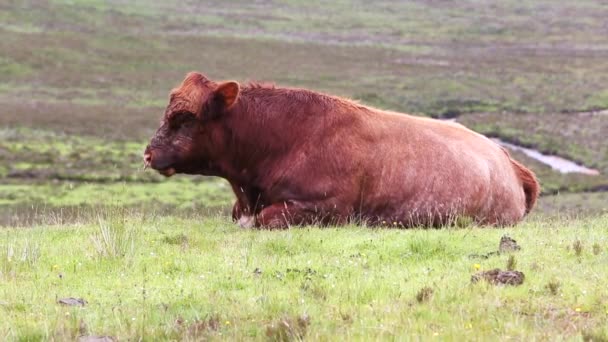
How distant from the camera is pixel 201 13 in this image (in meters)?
109

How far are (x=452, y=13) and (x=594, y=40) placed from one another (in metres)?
28.4

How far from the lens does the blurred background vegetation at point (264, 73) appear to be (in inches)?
1348

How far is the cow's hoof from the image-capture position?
11.0 metres

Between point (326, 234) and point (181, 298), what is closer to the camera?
point (181, 298)

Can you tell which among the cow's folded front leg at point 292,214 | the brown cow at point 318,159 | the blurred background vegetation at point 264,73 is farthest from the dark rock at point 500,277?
the blurred background vegetation at point 264,73

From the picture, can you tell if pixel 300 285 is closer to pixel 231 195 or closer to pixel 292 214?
pixel 292 214

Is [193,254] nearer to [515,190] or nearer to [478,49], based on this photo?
[515,190]

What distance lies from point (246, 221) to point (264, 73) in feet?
193

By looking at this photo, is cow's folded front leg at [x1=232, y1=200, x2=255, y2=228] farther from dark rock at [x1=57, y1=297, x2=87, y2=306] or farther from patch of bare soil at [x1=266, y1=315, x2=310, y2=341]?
patch of bare soil at [x1=266, y1=315, x2=310, y2=341]

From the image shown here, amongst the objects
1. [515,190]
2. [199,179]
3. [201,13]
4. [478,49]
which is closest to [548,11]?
[478,49]

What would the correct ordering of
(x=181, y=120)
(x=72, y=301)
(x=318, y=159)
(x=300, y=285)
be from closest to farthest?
(x=72, y=301)
(x=300, y=285)
(x=318, y=159)
(x=181, y=120)

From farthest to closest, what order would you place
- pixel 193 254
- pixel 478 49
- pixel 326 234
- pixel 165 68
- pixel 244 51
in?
pixel 478 49 < pixel 244 51 < pixel 165 68 < pixel 326 234 < pixel 193 254

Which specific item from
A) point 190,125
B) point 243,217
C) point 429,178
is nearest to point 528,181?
point 429,178

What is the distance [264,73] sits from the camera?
69438 mm
